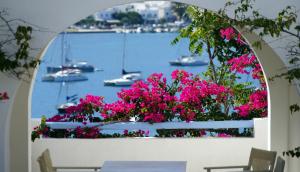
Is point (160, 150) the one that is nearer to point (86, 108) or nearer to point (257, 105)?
point (86, 108)

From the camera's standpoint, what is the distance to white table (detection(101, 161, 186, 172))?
835 cm

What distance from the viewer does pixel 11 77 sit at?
8875 millimetres

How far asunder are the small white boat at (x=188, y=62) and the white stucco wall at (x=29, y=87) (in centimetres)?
2550

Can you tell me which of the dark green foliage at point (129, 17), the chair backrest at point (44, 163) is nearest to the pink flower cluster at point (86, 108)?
the chair backrest at point (44, 163)

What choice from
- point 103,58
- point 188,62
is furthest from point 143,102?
point 103,58

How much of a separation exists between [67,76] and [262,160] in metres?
24.1

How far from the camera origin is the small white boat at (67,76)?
107 ft

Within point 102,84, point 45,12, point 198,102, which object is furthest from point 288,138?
point 102,84

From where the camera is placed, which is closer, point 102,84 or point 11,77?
point 11,77

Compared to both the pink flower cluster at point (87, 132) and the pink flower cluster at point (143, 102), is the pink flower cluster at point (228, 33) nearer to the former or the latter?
the pink flower cluster at point (143, 102)

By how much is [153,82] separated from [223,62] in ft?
6.20

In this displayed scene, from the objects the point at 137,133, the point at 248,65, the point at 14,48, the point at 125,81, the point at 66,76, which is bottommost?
the point at 125,81

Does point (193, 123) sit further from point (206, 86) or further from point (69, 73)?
point (69, 73)

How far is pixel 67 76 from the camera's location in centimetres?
3244
